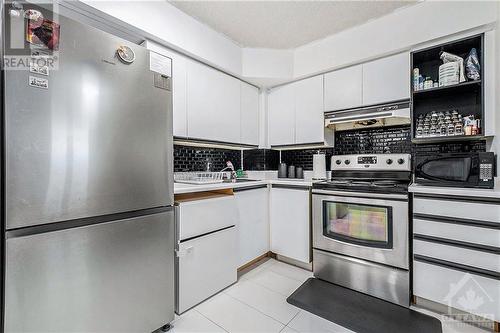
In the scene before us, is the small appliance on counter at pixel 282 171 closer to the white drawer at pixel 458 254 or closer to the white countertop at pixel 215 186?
the white countertop at pixel 215 186

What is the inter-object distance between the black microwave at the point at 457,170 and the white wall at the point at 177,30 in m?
2.07

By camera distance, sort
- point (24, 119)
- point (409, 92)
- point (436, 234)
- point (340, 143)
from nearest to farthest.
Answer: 1. point (24, 119)
2. point (436, 234)
3. point (409, 92)
4. point (340, 143)

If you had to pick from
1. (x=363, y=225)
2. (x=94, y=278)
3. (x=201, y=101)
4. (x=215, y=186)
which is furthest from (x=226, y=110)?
(x=94, y=278)

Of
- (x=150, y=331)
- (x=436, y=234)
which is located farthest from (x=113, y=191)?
A: (x=436, y=234)

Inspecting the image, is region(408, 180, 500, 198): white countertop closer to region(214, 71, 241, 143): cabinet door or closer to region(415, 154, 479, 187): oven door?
region(415, 154, 479, 187): oven door

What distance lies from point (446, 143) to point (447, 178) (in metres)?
0.56

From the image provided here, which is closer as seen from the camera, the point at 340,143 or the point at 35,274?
the point at 35,274

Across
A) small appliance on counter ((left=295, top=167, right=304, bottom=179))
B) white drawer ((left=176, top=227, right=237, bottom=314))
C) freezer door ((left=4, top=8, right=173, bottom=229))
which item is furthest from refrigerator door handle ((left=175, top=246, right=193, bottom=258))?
small appliance on counter ((left=295, top=167, right=304, bottom=179))

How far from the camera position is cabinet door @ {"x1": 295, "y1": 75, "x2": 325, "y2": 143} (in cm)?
261

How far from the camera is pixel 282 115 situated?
2.94 m

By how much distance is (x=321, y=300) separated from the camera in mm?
1866

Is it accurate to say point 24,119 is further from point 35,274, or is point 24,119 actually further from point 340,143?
point 340,143

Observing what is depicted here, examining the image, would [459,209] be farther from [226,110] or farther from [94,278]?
[94,278]

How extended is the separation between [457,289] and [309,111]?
2.02m
